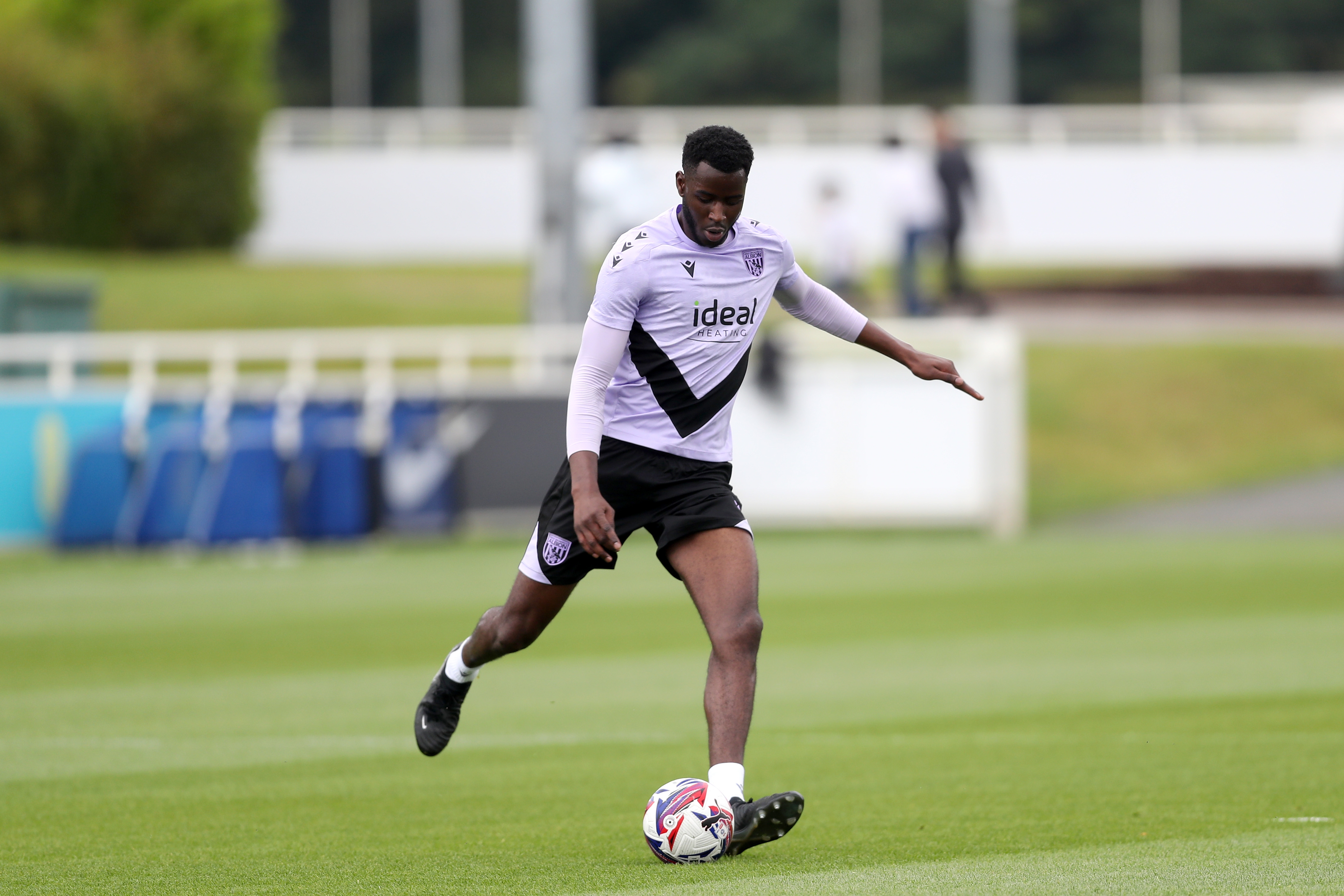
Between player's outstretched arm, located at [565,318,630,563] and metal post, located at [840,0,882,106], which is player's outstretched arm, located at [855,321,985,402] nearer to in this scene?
player's outstretched arm, located at [565,318,630,563]

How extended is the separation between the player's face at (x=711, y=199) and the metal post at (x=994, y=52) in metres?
58.2

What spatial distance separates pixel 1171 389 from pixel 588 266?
11.4m

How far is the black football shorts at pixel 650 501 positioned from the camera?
22.7 feet

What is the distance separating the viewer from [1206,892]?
19.0 feet

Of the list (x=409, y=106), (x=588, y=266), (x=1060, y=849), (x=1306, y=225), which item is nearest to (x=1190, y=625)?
(x=1060, y=849)

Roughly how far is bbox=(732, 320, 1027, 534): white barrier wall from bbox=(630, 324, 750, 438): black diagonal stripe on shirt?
45.9ft

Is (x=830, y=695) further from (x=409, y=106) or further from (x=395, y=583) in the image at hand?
(x=409, y=106)

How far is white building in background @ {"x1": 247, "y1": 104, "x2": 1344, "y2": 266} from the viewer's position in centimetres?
4406

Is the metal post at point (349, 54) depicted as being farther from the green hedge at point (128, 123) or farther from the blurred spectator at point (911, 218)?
the blurred spectator at point (911, 218)

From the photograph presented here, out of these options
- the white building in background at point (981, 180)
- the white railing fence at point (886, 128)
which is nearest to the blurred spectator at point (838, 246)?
the white building in background at point (981, 180)

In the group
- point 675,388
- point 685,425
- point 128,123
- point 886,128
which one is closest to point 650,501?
point 685,425

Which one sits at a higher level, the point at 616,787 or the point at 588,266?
the point at 588,266

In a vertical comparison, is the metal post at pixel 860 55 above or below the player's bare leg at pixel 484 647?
above

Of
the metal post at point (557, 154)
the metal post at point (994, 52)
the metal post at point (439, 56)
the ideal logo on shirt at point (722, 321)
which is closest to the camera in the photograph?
the ideal logo on shirt at point (722, 321)
